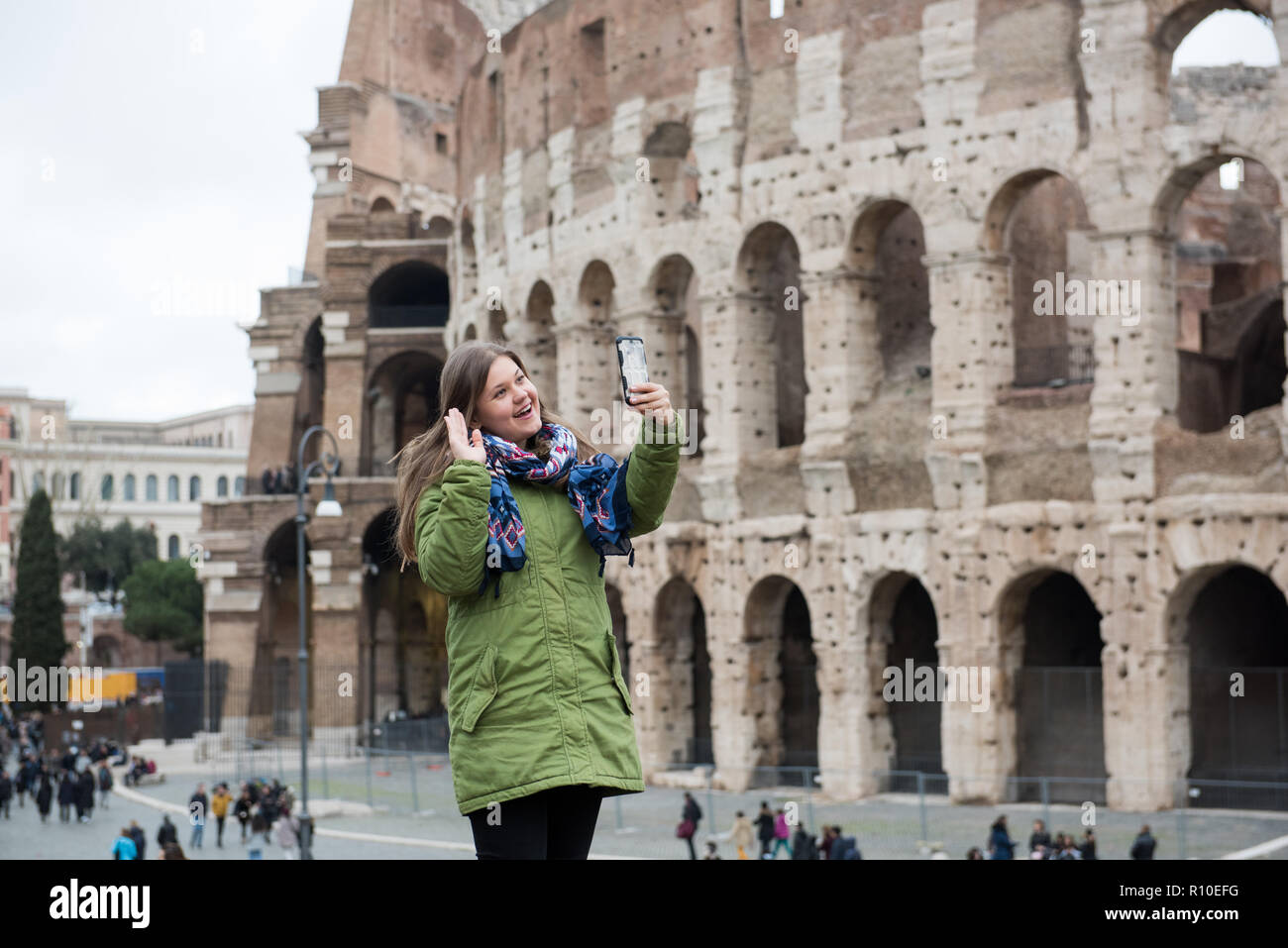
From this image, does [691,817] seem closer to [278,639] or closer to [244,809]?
[244,809]

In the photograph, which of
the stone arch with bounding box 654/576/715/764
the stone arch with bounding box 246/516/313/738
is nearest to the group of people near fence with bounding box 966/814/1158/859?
the stone arch with bounding box 654/576/715/764

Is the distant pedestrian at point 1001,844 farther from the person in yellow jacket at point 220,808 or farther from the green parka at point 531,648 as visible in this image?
the green parka at point 531,648

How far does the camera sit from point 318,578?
38.5 m

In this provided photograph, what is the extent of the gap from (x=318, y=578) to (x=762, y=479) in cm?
1501

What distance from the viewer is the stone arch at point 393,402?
135 feet

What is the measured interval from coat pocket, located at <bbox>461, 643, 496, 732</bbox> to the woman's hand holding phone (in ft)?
2.05

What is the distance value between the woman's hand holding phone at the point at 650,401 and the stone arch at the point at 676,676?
24.7 metres

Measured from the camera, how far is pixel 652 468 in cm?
391

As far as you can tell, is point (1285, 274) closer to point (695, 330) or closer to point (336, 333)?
point (695, 330)

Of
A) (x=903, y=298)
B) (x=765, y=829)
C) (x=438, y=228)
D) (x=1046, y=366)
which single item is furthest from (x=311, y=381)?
(x=765, y=829)

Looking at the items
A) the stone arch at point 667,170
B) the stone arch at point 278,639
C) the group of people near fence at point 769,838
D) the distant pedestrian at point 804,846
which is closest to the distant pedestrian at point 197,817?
the group of people near fence at point 769,838

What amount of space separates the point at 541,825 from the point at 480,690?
1.05ft

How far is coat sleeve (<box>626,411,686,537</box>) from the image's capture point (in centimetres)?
384

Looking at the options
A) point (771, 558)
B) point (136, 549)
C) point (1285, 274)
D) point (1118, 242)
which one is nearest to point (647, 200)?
point (771, 558)
